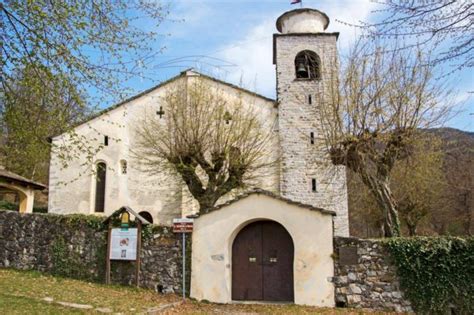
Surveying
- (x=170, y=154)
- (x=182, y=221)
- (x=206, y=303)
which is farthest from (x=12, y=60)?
(x=170, y=154)

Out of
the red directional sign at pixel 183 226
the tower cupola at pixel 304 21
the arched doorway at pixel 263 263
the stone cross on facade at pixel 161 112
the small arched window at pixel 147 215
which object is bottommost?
the arched doorway at pixel 263 263

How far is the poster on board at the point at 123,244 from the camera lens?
1073 centimetres

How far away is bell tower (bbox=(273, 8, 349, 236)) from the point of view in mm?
17844

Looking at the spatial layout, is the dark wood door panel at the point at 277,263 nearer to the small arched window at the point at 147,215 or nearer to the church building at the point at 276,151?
the church building at the point at 276,151

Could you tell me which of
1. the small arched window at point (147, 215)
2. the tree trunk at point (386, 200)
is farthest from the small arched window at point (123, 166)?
the tree trunk at point (386, 200)

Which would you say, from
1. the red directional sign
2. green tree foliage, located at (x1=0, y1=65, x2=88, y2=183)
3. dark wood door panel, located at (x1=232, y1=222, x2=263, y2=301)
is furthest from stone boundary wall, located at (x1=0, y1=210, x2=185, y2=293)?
green tree foliage, located at (x1=0, y1=65, x2=88, y2=183)

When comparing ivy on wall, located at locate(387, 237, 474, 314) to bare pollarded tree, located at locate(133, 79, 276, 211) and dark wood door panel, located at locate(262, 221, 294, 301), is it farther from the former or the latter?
bare pollarded tree, located at locate(133, 79, 276, 211)

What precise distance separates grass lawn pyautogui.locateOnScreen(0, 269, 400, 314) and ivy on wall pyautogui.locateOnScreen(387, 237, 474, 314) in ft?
4.61

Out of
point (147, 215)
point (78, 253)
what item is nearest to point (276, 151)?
point (147, 215)

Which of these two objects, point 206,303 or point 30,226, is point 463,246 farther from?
point 30,226

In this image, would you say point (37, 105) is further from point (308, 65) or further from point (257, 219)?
point (308, 65)

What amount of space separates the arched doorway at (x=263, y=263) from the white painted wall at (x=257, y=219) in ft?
0.88

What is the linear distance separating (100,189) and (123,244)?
9.76 meters

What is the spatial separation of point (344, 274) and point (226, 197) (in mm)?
8962
